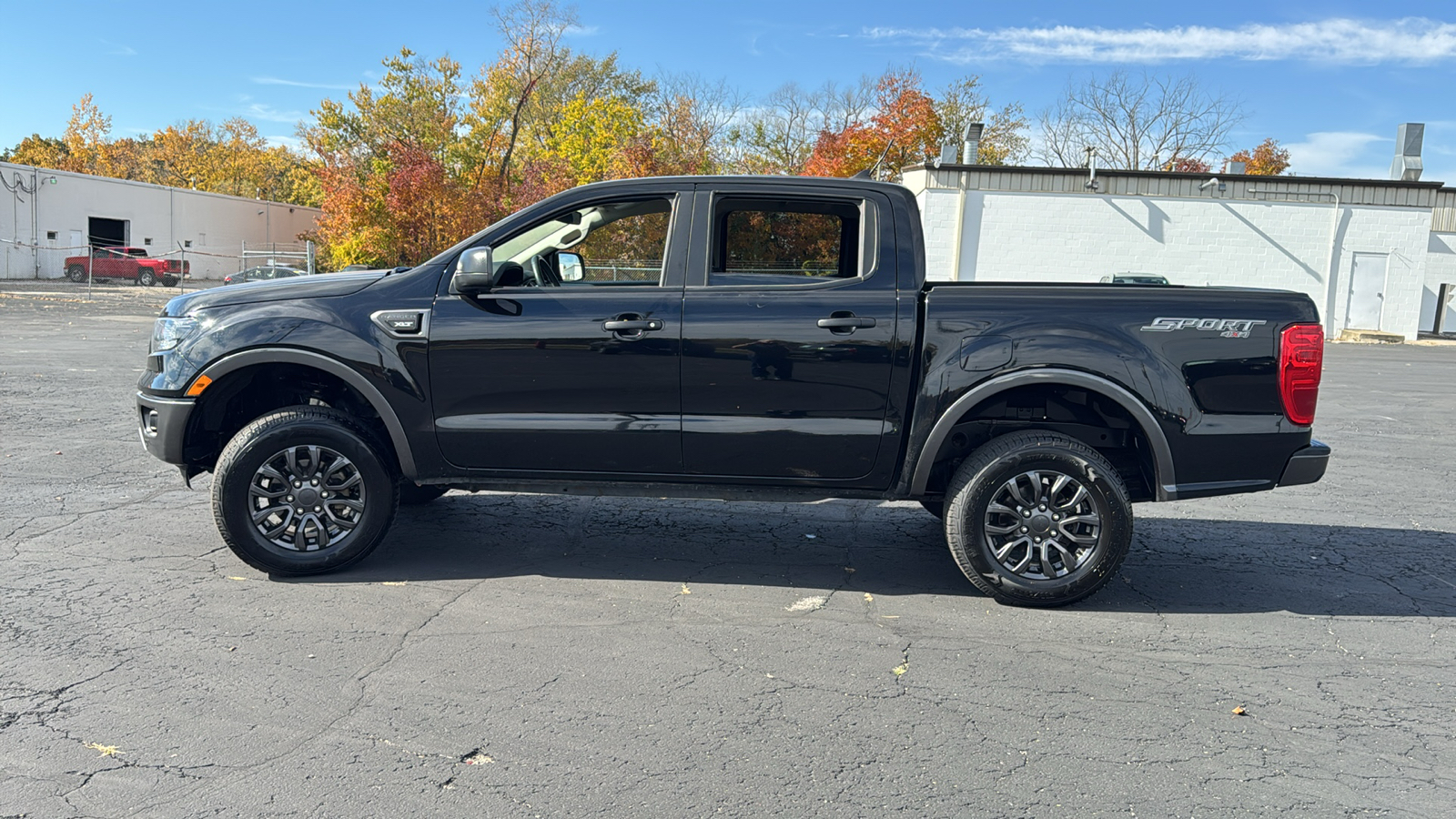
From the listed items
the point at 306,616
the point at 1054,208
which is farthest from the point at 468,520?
the point at 1054,208

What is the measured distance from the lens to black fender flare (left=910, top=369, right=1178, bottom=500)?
4738 mm

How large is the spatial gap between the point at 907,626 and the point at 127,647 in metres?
3.27

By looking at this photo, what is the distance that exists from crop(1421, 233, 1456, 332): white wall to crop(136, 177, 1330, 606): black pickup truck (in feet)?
113

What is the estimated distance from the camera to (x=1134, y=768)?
10.8ft

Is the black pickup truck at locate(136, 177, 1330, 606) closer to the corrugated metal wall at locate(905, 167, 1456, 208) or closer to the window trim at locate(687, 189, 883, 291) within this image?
the window trim at locate(687, 189, 883, 291)

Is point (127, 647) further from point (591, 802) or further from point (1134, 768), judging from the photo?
point (1134, 768)

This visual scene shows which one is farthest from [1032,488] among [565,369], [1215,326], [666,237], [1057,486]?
[565,369]

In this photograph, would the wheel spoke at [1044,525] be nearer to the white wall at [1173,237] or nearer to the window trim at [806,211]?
the window trim at [806,211]

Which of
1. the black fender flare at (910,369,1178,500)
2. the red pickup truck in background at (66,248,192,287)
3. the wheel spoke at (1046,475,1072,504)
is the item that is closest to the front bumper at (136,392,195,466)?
the black fender flare at (910,369,1178,500)

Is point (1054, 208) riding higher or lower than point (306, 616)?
higher

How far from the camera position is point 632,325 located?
484 centimetres

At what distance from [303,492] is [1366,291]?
32.4 m

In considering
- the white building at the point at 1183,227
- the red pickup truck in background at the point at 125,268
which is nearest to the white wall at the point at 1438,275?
the white building at the point at 1183,227

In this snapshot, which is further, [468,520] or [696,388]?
[468,520]
